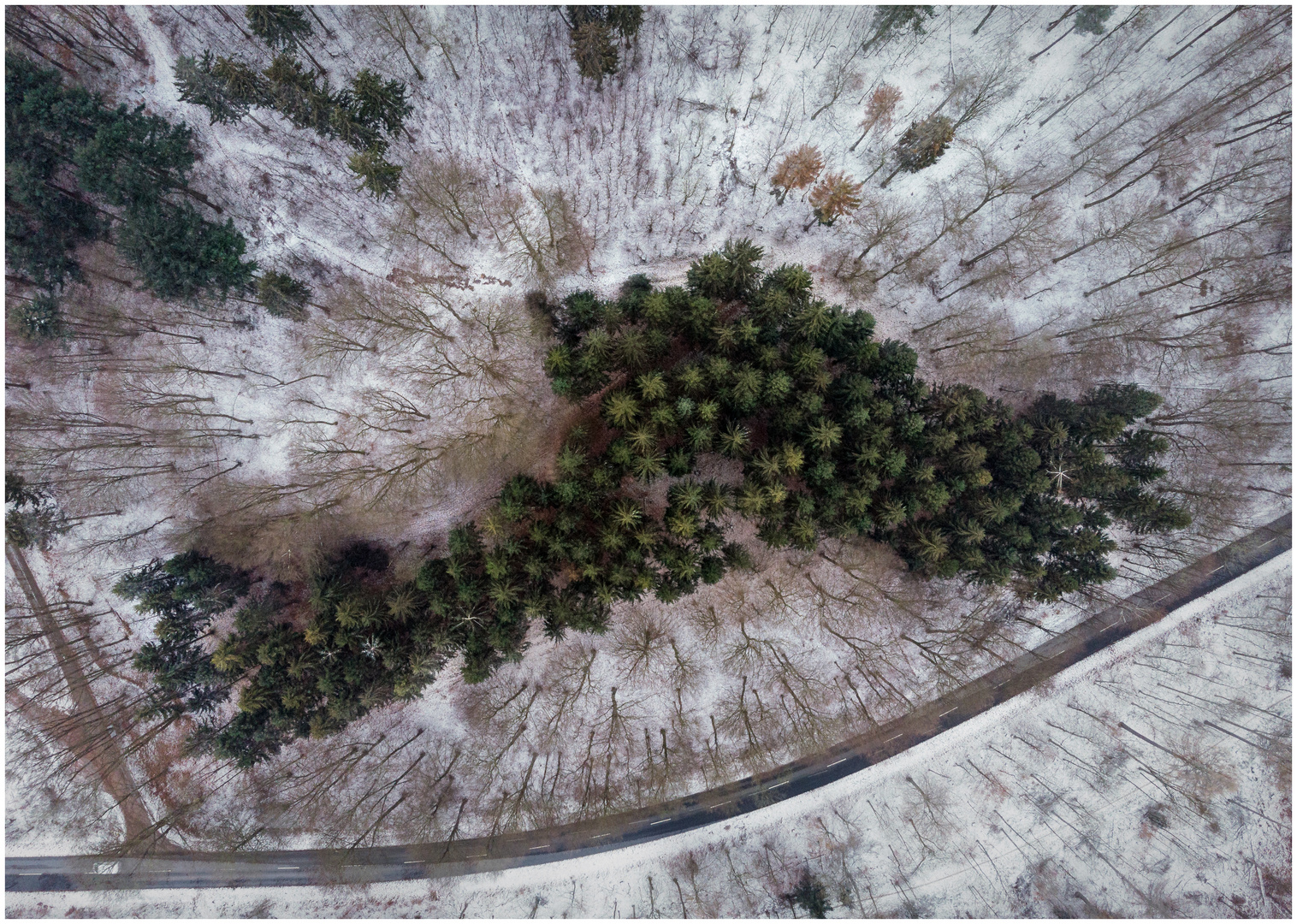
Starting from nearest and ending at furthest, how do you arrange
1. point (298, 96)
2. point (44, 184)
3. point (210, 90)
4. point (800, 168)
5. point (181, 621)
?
point (44, 184) → point (298, 96) → point (210, 90) → point (181, 621) → point (800, 168)

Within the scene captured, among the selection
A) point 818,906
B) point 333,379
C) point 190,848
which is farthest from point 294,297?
point 818,906

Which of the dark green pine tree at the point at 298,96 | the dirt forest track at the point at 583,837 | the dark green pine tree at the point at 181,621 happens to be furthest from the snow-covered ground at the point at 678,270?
the dirt forest track at the point at 583,837

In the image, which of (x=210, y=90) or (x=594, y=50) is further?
(x=594, y=50)

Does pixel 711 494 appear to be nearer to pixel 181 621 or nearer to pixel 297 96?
pixel 297 96

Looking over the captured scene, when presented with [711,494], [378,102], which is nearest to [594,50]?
[378,102]

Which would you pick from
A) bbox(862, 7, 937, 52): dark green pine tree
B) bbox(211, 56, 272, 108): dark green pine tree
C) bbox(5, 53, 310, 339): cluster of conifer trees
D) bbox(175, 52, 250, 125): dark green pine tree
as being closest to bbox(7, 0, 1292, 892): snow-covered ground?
bbox(862, 7, 937, 52): dark green pine tree

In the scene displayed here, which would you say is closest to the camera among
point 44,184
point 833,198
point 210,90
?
point 44,184
